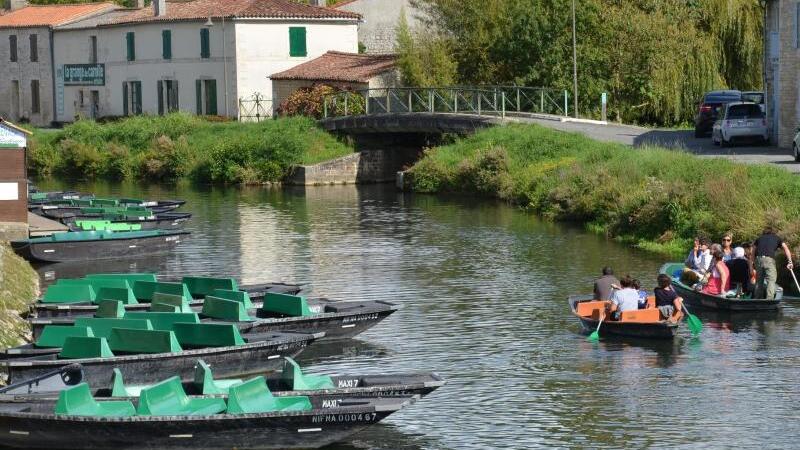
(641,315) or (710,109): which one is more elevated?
(710,109)

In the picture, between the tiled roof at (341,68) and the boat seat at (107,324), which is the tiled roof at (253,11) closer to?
the tiled roof at (341,68)

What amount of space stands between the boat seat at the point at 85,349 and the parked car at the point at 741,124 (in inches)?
1423

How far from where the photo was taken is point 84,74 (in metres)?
88.8

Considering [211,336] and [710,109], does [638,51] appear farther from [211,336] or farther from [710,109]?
[211,336]

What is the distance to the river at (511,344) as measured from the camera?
21.8 metres

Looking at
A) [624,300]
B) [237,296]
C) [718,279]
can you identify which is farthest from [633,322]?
[237,296]

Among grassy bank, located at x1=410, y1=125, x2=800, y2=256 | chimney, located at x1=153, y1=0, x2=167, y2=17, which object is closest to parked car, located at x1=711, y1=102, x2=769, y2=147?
grassy bank, located at x1=410, y1=125, x2=800, y2=256

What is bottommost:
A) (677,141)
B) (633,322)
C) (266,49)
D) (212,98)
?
(633,322)

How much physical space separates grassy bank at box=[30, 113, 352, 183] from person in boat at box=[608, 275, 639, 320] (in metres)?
41.8

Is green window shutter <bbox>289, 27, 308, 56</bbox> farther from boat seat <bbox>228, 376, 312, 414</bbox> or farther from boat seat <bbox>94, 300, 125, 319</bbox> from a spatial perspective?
boat seat <bbox>228, 376, 312, 414</bbox>

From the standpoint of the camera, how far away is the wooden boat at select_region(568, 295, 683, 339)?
27188mm

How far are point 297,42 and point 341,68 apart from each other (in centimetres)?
565

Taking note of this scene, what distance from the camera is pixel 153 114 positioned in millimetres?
83188

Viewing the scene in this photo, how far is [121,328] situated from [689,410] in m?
9.28
